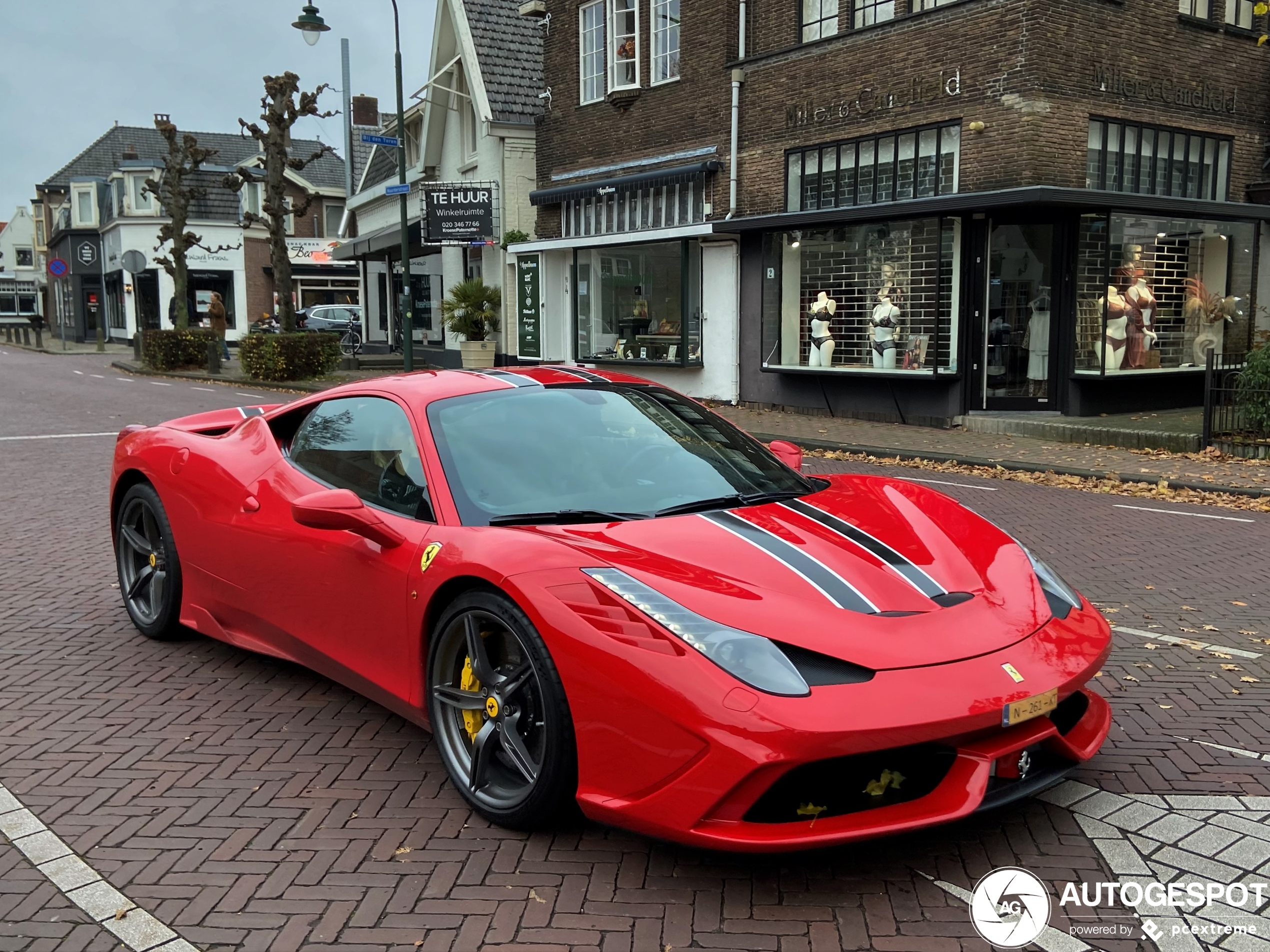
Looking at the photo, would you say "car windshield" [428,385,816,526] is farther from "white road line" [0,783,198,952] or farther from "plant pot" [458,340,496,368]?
"plant pot" [458,340,496,368]

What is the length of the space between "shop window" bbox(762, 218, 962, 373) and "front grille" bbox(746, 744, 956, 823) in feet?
44.9

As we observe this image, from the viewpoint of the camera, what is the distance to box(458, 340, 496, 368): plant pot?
86.4 ft

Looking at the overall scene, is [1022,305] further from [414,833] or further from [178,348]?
[178,348]

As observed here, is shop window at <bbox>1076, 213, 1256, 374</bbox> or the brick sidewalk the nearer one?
the brick sidewalk

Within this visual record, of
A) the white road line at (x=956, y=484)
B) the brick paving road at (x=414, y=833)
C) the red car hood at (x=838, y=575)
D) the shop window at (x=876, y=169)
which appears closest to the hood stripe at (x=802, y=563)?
the red car hood at (x=838, y=575)

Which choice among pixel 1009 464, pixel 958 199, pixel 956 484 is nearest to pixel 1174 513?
pixel 956 484

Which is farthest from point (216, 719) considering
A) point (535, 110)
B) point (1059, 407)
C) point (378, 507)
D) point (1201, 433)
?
point (535, 110)

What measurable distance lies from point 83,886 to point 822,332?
1606cm

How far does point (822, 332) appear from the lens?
1817 centimetres

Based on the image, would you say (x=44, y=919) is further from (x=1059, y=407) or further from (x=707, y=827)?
(x=1059, y=407)

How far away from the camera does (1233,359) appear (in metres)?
13.3

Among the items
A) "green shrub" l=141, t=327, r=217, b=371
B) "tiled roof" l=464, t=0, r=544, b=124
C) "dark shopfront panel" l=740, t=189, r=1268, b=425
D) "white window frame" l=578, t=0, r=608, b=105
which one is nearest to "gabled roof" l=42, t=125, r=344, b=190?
"green shrub" l=141, t=327, r=217, b=371

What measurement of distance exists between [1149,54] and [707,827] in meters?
16.5

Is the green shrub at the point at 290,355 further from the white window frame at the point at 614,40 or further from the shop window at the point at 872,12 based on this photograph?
the shop window at the point at 872,12
